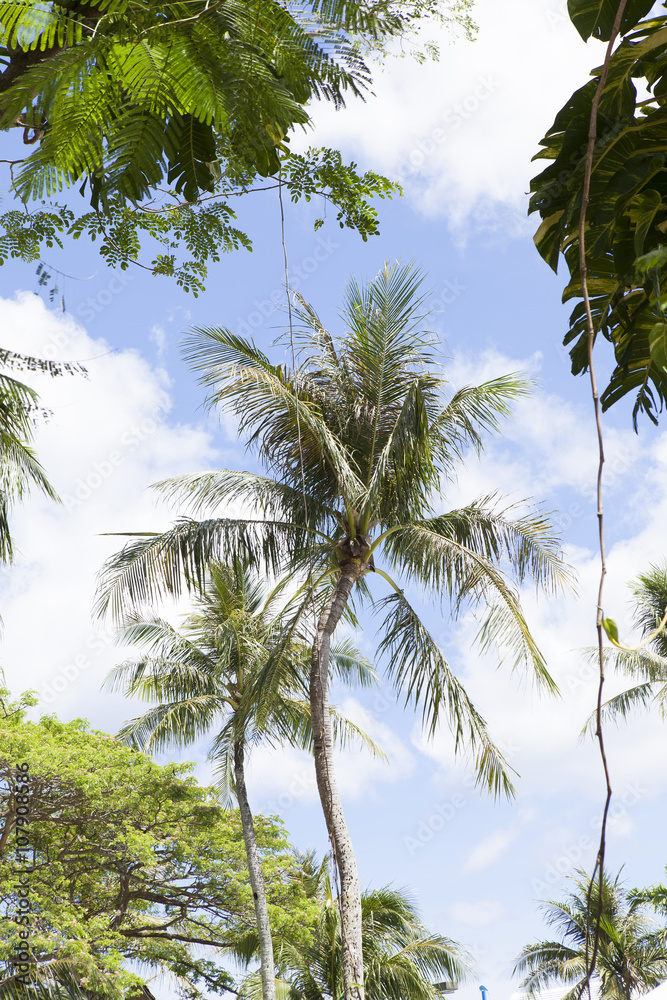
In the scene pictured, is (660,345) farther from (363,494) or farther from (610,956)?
(610,956)

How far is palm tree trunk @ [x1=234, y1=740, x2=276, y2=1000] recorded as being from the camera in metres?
12.2

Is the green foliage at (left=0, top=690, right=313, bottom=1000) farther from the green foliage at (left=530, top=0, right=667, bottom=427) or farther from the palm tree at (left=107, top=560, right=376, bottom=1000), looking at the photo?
the green foliage at (left=530, top=0, right=667, bottom=427)

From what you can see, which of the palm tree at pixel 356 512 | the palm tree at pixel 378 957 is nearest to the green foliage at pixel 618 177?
the palm tree at pixel 356 512

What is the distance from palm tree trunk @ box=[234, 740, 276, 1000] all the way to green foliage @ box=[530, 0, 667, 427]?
10912mm

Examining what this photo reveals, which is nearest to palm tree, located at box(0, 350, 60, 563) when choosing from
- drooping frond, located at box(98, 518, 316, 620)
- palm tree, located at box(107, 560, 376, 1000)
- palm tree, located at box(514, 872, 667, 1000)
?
drooping frond, located at box(98, 518, 316, 620)

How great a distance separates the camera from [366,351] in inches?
391

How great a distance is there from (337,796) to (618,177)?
7516 mm

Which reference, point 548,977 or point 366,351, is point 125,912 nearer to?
point 366,351

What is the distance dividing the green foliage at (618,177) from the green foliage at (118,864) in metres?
10.7

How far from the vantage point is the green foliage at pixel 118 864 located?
36.0 feet

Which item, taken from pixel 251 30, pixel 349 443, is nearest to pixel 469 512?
pixel 349 443

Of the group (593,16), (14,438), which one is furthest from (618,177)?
(14,438)

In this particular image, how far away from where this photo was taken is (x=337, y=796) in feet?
28.1

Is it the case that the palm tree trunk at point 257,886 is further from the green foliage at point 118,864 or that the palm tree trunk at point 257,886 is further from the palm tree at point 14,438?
the palm tree at point 14,438
